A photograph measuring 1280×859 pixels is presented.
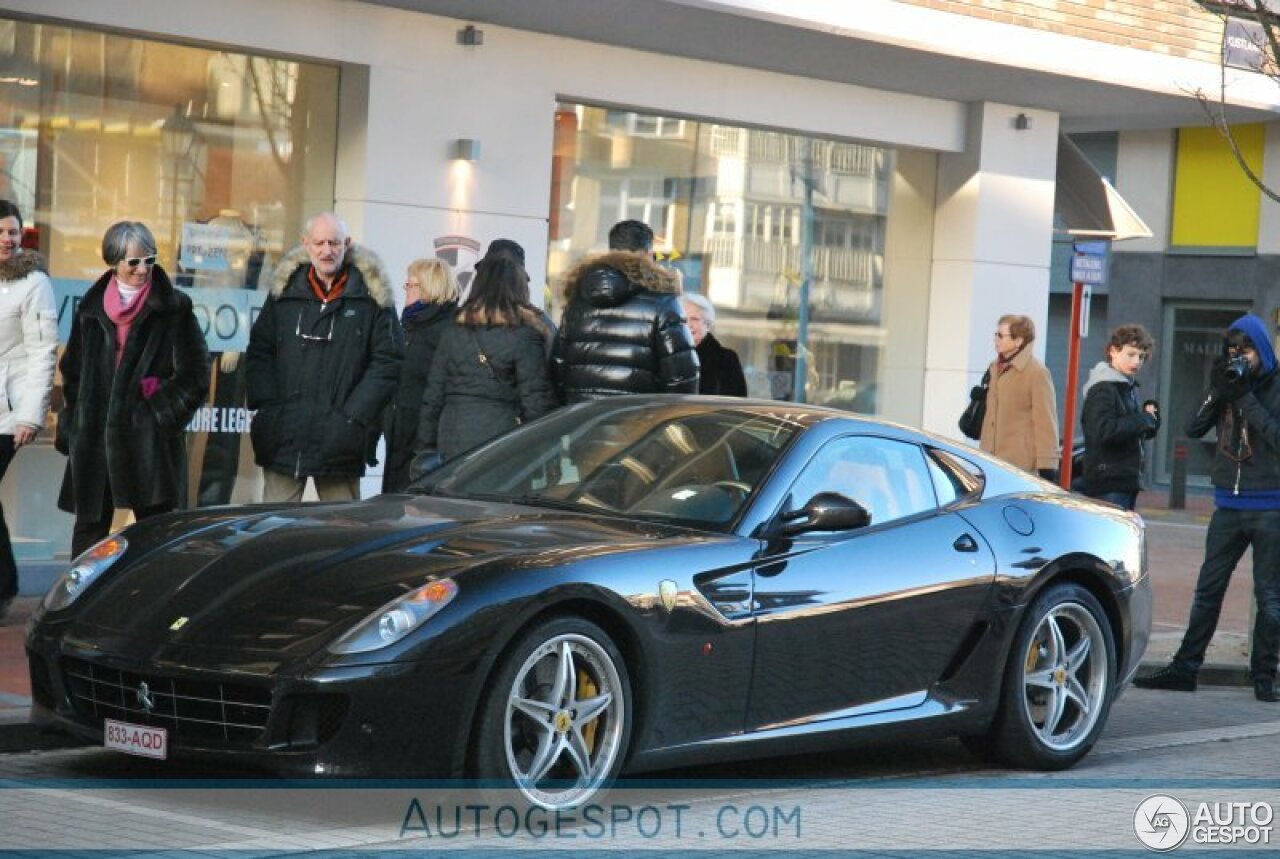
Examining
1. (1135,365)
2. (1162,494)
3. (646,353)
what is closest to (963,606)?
(646,353)

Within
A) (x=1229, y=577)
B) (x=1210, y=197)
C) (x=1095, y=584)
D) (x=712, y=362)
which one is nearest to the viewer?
(x=1095, y=584)

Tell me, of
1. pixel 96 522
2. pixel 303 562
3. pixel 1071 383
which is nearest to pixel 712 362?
pixel 96 522

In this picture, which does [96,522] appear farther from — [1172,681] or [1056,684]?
[1172,681]

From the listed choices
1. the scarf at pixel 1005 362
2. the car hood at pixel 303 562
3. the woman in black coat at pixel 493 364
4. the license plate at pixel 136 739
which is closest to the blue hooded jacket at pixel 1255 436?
the scarf at pixel 1005 362

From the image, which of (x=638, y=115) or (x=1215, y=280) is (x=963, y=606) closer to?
(x=638, y=115)

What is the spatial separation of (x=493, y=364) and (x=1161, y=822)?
392 centimetres

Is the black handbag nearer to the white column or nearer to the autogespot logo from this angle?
the autogespot logo

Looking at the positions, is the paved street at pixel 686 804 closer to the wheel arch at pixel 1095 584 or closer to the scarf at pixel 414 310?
the wheel arch at pixel 1095 584

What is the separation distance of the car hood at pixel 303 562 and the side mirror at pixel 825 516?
39 centimetres

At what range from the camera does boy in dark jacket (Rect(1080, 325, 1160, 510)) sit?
1173 centimetres

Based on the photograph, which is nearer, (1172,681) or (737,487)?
(737,487)

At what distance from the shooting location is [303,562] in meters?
6.62

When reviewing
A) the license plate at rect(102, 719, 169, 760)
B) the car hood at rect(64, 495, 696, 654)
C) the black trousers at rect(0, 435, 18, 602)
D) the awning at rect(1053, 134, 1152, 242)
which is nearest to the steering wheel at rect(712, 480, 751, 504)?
the car hood at rect(64, 495, 696, 654)

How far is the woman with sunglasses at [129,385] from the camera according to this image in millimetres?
9789
